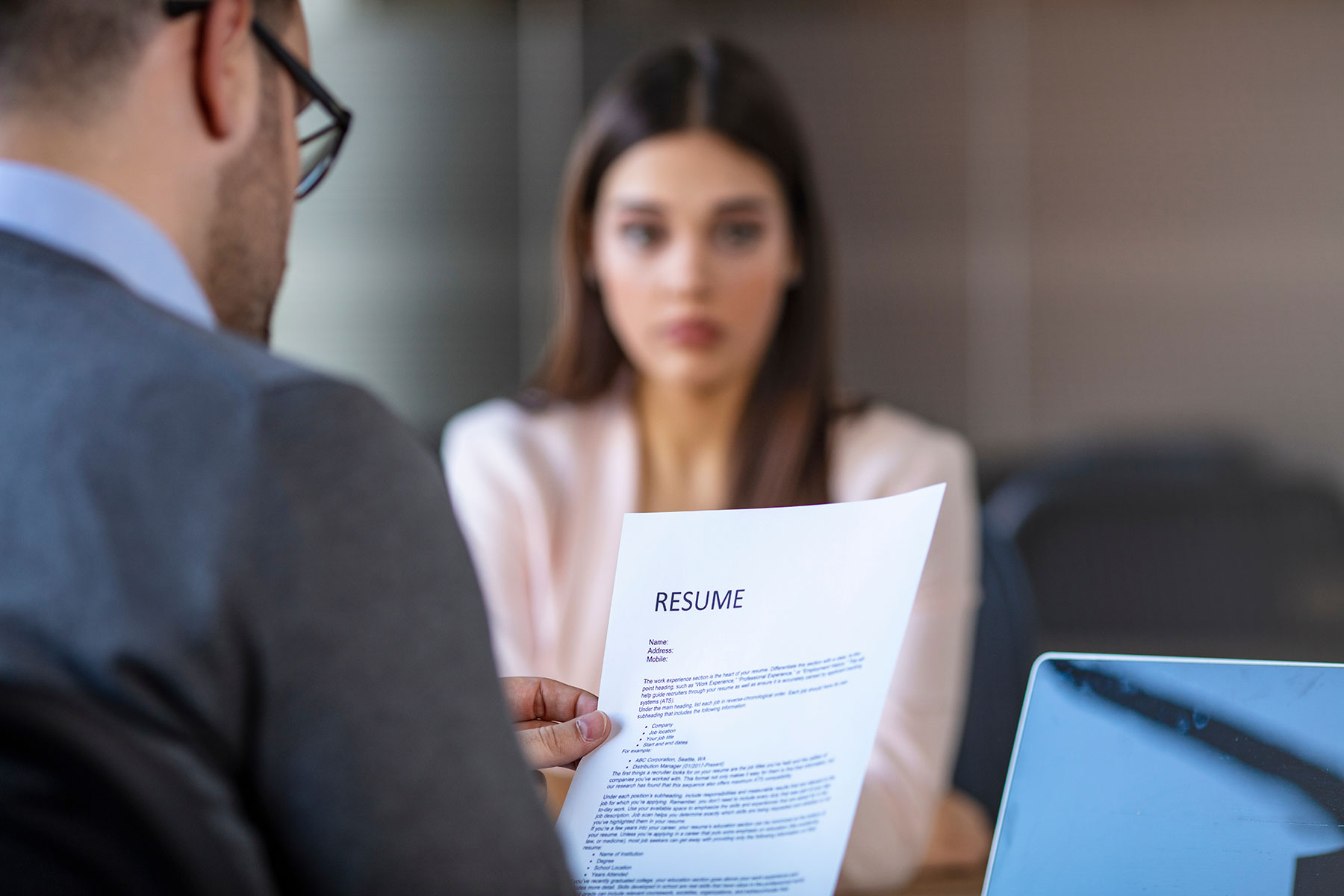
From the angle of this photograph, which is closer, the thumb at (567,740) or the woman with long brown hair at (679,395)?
the thumb at (567,740)

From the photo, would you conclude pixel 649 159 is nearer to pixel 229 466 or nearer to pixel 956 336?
pixel 229 466

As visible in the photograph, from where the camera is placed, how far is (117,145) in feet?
1.87

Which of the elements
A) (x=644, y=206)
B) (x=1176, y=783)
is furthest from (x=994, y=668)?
(x=1176, y=783)

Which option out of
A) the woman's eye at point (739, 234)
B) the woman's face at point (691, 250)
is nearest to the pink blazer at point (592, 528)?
the woman's face at point (691, 250)

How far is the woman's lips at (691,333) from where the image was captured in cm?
174

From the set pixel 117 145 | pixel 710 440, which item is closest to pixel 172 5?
pixel 117 145

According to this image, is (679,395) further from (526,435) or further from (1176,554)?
(1176,554)

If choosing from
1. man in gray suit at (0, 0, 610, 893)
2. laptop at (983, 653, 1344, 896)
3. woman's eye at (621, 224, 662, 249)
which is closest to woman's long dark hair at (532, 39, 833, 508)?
woman's eye at (621, 224, 662, 249)

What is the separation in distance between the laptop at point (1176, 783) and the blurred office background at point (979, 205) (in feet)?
8.96

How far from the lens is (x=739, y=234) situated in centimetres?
177

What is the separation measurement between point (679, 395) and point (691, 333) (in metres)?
0.14

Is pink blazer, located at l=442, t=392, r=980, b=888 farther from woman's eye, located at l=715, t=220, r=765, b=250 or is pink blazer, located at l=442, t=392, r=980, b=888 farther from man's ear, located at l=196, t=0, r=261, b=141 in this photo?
man's ear, located at l=196, t=0, r=261, b=141

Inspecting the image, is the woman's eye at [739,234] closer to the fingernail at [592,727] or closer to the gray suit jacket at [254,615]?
the fingernail at [592,727]

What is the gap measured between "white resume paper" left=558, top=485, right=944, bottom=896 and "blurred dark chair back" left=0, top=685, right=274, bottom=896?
0.89ft
